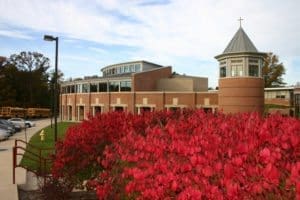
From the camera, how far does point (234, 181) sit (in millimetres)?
3795

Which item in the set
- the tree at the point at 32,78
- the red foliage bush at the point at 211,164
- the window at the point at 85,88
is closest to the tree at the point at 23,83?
the tree at the point at 32,78

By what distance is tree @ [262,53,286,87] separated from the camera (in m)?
89.0

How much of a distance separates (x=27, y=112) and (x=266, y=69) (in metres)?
49.0

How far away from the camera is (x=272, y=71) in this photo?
89938mm

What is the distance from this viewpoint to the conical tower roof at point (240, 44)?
4241cm

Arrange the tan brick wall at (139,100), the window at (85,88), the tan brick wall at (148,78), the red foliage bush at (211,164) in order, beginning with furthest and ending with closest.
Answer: the window at (85,88) → the tan brick wall at (148,78) → the tan brick wall at (139,100) → the red foliage bush at (211,164)

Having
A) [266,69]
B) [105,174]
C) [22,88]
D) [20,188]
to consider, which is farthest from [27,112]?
[105,174]

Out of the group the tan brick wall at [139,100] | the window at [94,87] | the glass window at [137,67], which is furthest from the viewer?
the glass window at [137,67]

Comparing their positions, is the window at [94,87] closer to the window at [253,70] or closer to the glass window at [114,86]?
the glass window at [114,86]

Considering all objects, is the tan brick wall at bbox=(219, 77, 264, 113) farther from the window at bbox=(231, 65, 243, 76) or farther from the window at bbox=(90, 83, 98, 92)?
the window at bbox=(90, 83, 98, 92)

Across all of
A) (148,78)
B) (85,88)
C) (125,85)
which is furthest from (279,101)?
(85,88)

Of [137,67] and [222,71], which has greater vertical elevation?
[137,67]

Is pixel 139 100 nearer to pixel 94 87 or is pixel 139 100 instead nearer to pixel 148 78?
pixel 148 78

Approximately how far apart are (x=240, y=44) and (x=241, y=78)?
3.63 m
